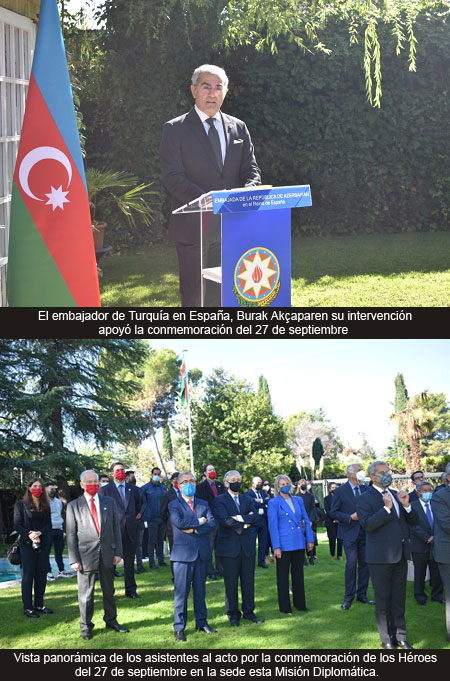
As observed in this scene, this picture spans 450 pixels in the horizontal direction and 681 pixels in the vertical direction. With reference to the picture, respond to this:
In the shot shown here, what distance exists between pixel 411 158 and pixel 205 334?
8.77m

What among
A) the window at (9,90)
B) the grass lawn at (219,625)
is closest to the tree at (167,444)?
the window at (9,90)

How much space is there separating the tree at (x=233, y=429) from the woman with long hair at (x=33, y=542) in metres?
10.4

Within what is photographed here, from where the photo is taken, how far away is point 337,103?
13234mm

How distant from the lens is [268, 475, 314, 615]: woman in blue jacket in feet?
21.8

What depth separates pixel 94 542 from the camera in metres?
6.15

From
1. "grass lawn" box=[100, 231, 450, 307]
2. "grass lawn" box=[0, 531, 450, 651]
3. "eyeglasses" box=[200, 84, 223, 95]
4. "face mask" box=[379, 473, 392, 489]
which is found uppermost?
"eyeglasses" box=[200, 84, 223, 95]

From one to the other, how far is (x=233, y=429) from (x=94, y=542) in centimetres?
1155

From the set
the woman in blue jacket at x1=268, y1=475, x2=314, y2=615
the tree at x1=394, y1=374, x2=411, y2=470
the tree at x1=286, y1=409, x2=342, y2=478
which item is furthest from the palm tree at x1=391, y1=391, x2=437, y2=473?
the woman in blue jacket at x1=268, y1=475, x2=314, y2=615

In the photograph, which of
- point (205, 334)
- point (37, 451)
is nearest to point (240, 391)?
point (37, 451)

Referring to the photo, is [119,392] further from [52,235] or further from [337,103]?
[52,235]

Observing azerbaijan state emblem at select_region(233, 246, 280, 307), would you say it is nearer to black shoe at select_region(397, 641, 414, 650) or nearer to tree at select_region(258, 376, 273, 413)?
black shoe at select_region(397, 641, 414, 650)

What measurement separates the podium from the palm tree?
12.1 metres

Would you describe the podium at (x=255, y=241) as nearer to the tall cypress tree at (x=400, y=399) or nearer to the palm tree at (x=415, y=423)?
the palm tree at (x=415, y=423)

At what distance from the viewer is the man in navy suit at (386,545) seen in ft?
18.9
